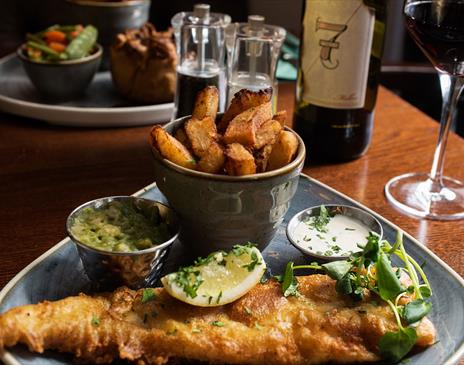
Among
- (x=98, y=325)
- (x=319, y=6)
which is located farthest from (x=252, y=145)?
(x=319, y=6)

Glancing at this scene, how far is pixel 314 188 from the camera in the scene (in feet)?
4.59

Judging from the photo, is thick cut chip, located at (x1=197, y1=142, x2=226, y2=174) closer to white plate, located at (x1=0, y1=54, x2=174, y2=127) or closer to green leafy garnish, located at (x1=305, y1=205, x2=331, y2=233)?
green leafy garnish, located at (x1=305, y1=205, x2=331, y2=233)

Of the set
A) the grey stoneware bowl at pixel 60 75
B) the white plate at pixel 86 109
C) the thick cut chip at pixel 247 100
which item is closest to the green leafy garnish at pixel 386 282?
the thick cut chip at pixel 247 100

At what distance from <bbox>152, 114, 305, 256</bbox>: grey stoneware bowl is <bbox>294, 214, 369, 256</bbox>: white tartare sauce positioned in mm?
74

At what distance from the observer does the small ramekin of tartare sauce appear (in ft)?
3.76

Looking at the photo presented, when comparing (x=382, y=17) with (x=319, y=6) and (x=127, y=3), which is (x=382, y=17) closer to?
(x=319, y=6)

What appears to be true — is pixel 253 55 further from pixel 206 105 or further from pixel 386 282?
pixel 386 282

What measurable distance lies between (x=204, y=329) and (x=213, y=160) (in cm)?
27

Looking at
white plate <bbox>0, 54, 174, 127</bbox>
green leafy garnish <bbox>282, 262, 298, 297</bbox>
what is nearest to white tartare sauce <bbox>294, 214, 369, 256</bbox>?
green leafy garnish <bbox>282, 262, 298, 297</bbox>

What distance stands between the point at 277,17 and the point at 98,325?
3.02 meters

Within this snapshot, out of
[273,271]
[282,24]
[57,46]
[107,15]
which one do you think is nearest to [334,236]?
[273,271]

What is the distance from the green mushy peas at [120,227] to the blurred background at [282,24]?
127cm

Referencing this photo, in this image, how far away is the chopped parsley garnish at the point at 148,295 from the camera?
943mm

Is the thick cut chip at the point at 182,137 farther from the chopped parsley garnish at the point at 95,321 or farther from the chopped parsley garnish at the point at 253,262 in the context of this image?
the chopped parsley garnish at the point at 95,321
